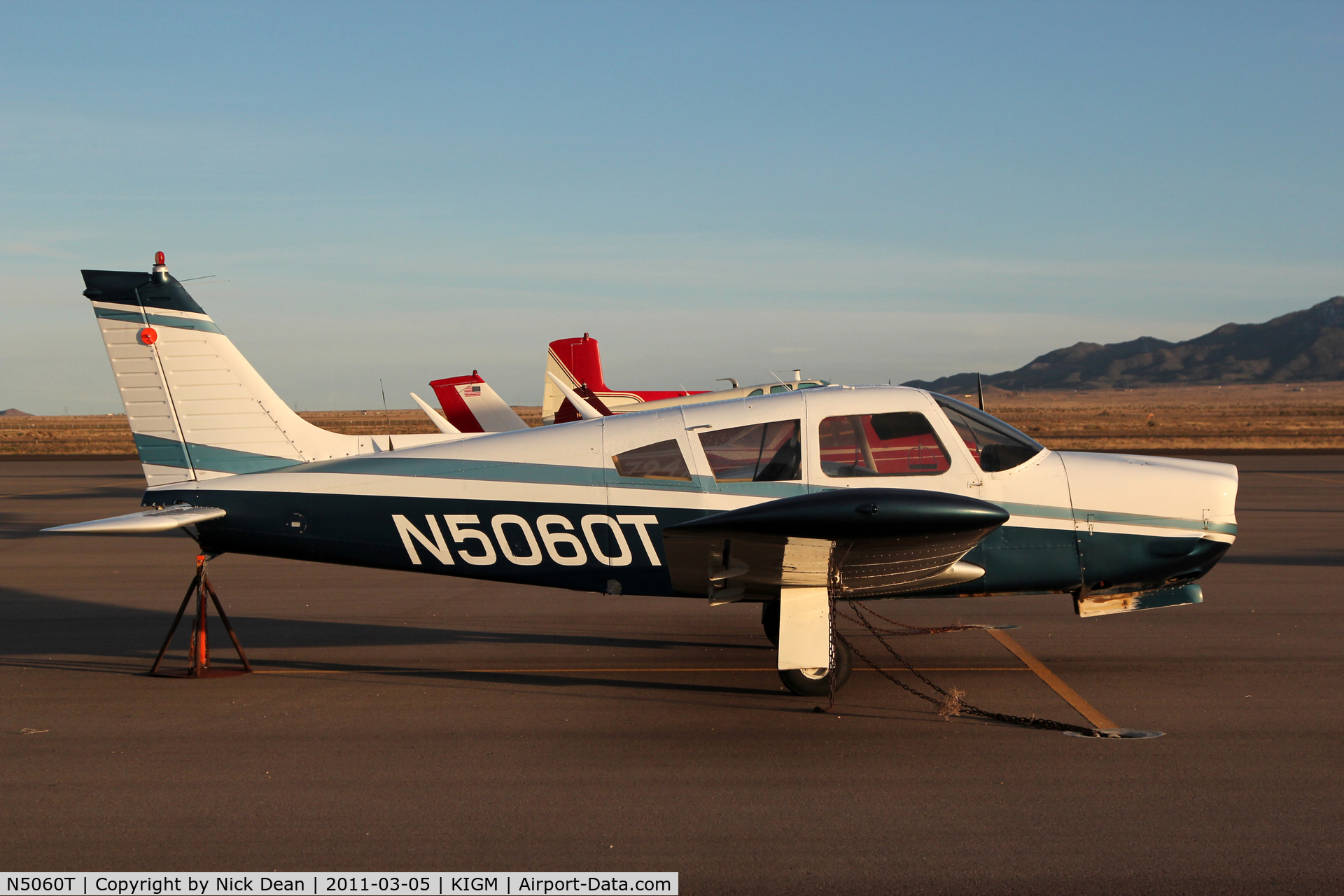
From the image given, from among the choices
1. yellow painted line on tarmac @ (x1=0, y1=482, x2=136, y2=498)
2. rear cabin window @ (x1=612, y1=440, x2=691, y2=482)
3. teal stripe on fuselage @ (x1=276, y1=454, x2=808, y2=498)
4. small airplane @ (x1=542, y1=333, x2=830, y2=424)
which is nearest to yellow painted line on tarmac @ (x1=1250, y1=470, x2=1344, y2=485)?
small airplane @ (x1=542, y1=333, x2=830, y2=424)

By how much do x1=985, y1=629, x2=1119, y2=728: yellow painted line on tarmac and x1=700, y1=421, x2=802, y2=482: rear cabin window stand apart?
2.43 metres

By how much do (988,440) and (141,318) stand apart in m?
6.22

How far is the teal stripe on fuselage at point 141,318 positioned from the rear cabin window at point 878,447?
4.76m

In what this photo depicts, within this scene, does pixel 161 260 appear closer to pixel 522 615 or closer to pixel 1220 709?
pixel 522 615

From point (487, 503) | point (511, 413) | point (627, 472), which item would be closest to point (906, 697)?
point (627, 472)

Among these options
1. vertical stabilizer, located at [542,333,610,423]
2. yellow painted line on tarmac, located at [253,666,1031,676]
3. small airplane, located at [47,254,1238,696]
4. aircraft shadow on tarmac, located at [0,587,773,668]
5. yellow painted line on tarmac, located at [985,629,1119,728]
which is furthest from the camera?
vertical stabilizer, located at [542,333,610,423]

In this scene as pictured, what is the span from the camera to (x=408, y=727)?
6.26 meters

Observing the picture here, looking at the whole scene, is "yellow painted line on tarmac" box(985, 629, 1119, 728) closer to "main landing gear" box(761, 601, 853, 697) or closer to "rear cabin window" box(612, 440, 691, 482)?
"main landing gear" box(761, 601, 853, 697)

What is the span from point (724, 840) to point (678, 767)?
3.29 feet

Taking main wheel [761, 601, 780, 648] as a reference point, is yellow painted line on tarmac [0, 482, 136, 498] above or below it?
above

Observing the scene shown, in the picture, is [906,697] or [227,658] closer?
[906,697]

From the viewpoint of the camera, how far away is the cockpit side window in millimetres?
6926

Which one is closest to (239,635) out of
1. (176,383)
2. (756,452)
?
(176,383)

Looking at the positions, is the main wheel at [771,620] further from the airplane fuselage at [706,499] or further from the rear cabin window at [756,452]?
the rear cabin window at [756,452]
